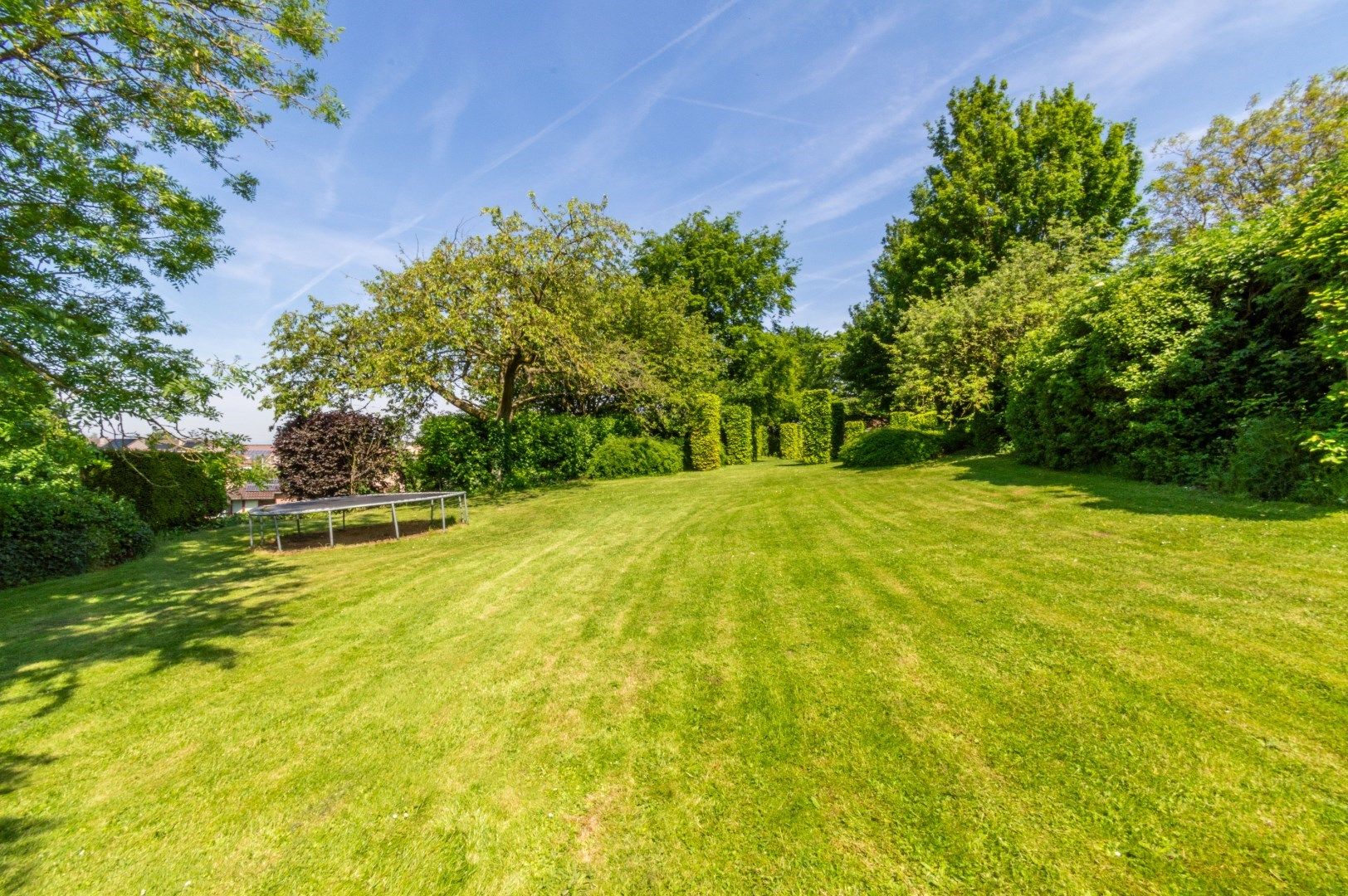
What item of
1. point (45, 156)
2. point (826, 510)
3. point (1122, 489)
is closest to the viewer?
point (45, 156)

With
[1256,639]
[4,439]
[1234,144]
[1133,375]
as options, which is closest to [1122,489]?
[1133,375]

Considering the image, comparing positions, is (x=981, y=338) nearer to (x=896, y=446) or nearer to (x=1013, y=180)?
(x=896, y=446)

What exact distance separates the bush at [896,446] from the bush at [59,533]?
16.3 metres

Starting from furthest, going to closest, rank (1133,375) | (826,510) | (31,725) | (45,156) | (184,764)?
(826,510)
(1133,375)
(45,156)
(31,725)
(184,764)

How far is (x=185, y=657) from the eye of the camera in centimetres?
417

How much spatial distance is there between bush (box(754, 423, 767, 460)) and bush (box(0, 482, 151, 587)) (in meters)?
21.4

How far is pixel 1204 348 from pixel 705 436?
13.9m

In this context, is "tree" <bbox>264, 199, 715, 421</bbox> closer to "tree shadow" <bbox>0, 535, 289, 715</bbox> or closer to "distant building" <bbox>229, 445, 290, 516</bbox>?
"distant building" <bbox>229, 445, 290, 516</bbox>

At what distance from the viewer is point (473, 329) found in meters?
12.7

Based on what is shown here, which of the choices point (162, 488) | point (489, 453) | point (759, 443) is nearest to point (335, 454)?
point (489, 453)

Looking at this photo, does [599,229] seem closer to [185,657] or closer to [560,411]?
[560,411]

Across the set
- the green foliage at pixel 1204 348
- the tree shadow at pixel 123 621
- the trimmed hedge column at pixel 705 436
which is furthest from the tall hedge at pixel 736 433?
the tree shadow at pixel 123 621

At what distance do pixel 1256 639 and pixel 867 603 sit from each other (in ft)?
7.08

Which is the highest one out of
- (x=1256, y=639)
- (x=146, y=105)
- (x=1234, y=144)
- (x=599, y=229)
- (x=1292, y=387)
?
(x=1234, y=144)
